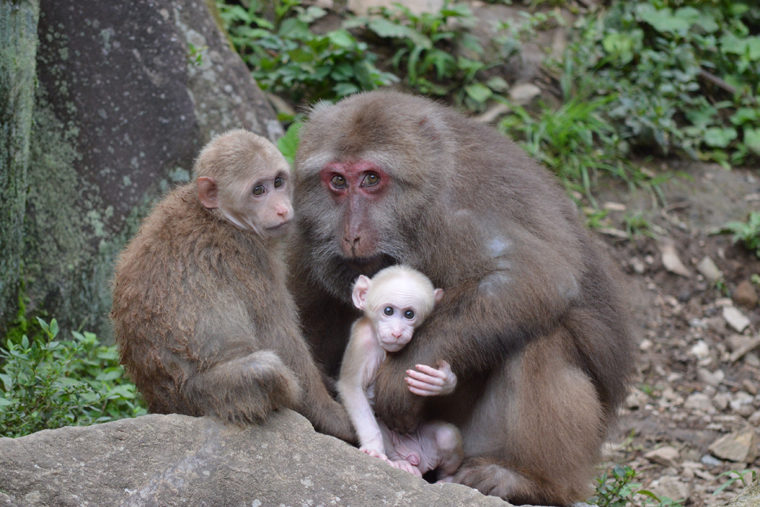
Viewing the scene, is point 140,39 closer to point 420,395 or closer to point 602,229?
point 420,395

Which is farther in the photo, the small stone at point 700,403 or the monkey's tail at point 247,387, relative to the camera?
the small stone at point 700,403

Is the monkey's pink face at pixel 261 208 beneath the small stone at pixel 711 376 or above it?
above

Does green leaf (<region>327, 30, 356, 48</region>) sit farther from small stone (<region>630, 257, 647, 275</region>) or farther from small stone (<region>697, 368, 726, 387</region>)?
small stone (<region>697, 368, 726, 387</region>)

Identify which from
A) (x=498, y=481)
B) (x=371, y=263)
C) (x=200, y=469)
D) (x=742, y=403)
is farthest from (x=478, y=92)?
(x=200, y=469)

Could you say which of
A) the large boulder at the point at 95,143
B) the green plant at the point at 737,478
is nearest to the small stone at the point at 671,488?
the green plant at the point at 737,478

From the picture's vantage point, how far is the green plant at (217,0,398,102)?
888 cm

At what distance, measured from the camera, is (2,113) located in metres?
5.80

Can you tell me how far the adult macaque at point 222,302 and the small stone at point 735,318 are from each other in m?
5.05

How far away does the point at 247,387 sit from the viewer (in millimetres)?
4301

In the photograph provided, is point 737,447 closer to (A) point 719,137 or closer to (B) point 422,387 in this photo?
(B) point 422,387

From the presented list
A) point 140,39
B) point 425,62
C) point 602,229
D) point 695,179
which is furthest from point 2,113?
point 695,179

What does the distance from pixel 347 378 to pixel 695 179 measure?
19.5ft

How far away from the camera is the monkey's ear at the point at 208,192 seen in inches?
186

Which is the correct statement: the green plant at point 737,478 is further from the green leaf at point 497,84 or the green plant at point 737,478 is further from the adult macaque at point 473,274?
the green leaf at point 497,84
